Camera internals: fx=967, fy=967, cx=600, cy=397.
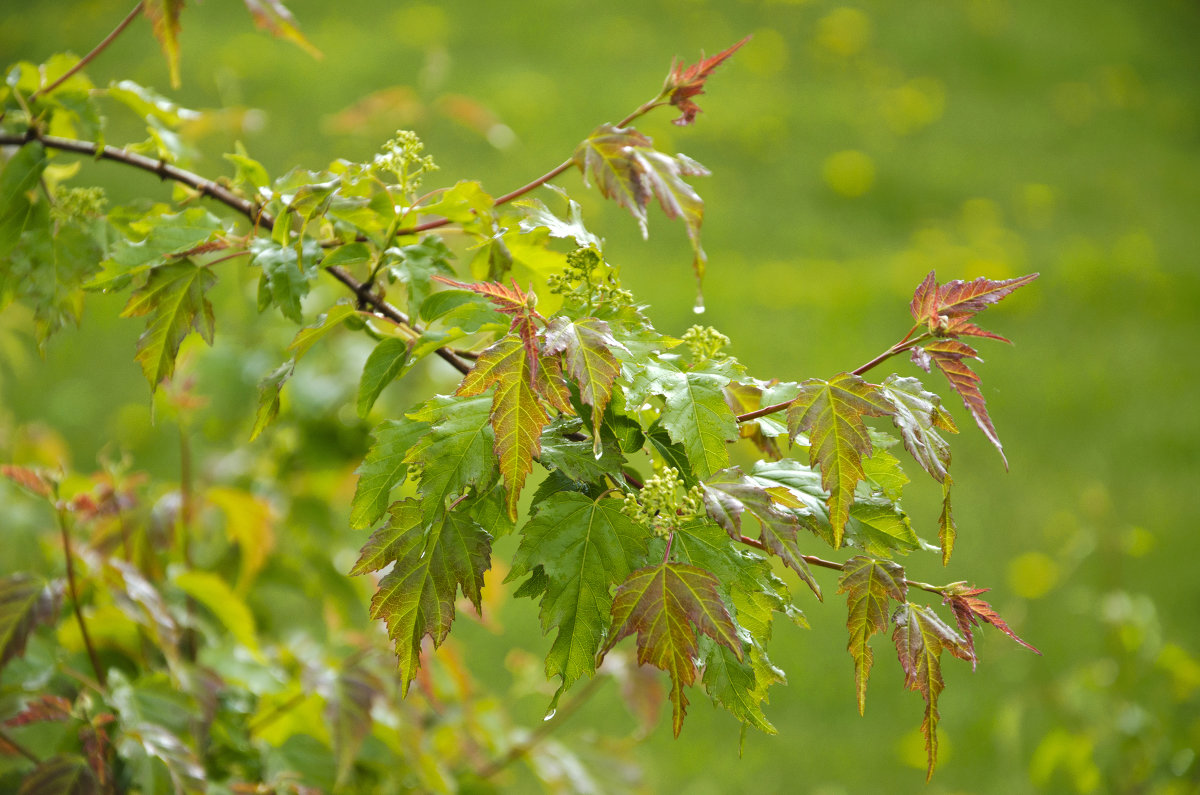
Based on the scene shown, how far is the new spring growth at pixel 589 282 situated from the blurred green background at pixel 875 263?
0.95m

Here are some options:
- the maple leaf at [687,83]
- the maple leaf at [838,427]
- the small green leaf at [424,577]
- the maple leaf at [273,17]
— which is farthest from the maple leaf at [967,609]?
the maple leaf at [273,17]

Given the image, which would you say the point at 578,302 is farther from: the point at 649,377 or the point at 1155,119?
the point at 1155,119

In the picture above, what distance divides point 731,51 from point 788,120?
163 inches

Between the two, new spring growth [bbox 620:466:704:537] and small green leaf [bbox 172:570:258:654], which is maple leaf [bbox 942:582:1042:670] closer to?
new spring growth [bbox 620:466:704:537]

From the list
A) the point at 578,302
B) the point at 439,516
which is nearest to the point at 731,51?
the point at 578,302

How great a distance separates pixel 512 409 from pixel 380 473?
14 centimetres

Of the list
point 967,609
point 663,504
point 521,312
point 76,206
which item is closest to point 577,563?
point 663,504

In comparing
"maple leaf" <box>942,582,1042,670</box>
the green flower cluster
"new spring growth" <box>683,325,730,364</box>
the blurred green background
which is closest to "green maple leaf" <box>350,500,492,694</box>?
"new spring growth" <box>683,325,730,364</box>

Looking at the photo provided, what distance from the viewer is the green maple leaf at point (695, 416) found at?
69cm

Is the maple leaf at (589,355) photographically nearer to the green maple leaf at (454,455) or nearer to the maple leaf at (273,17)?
the green maple leaf at (454,455)

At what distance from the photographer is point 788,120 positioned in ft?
15.6

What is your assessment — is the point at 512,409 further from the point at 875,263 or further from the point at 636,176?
the point at 875,263

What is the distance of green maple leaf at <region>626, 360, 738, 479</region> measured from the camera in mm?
693

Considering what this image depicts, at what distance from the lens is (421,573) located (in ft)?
2.31
